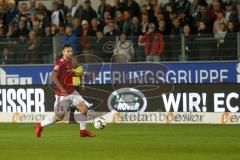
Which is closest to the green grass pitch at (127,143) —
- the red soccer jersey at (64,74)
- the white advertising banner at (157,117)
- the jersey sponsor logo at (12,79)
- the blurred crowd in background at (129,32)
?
the white advertising banner at (157,117)

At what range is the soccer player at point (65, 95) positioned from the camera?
18.9 m

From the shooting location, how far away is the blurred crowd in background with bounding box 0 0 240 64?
81.1 feet

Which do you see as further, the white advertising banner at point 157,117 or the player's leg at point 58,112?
the white advertising banner at point 157,117

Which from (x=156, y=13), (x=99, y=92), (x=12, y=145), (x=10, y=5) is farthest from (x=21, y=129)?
(x=10, y=5)

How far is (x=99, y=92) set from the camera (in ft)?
79.2

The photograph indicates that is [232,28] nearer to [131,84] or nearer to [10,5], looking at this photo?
[131,84]

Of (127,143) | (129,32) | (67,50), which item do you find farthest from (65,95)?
(129,32)

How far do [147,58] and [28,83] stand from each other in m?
4.36

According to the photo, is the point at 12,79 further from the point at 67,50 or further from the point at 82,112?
the point at 82,112

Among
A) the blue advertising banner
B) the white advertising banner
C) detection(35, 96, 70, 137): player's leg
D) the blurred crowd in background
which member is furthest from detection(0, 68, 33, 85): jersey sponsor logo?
detection(35, 96, 70, 137): player's leg

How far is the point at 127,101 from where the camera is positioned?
23.8 m

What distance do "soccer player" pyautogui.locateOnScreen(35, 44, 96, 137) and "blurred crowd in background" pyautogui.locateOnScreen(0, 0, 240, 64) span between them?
6228 mm

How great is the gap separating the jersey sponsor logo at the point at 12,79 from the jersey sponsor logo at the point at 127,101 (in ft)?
14.0

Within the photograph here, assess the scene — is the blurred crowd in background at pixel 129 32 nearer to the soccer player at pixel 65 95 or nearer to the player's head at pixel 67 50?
the soccer player at pixel 65 95
